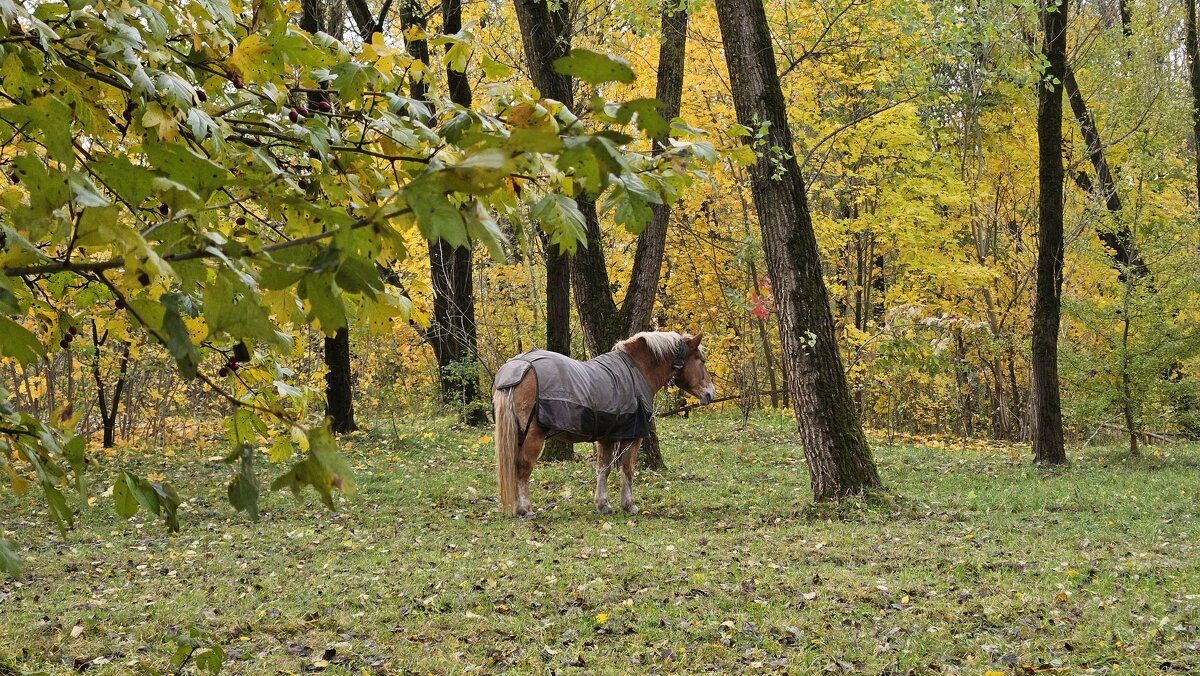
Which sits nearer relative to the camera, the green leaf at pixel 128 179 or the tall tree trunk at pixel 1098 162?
the green leaf at pixel 128 179

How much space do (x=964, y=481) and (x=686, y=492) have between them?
3.66m

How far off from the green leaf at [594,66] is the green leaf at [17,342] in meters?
0.99

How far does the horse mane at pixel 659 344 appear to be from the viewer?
972cm

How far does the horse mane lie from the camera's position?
972 cm

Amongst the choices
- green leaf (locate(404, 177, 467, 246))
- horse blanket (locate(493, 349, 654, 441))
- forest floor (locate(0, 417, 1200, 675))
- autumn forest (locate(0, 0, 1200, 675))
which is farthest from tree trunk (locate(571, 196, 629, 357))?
green leaf (locate(404, 177, 467, 246))

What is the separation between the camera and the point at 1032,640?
16.7ft

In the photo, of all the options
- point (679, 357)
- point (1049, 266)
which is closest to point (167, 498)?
point (679, 357)

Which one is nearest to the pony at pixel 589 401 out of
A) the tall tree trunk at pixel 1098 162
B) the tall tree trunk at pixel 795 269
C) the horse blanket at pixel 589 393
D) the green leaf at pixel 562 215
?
the horse blanket at pixel 589 393

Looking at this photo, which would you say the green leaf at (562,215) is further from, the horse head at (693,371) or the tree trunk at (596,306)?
the tree trunk at (596,306)

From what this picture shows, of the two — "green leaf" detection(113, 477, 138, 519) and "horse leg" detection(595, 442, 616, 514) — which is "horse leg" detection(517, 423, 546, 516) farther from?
"green leaf" detection(113, 477, 138, 519)

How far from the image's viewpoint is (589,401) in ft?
29.9

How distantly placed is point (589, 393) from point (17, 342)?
25.1 ft

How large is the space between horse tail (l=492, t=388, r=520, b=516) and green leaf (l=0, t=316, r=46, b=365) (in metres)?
7.30

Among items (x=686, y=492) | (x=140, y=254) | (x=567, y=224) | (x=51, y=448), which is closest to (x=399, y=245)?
(x=567, y=224)
